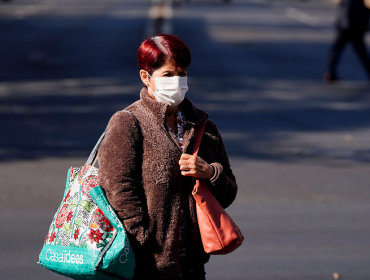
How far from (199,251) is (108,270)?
0.45 metres

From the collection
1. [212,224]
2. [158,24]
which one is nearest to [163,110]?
[212,224]

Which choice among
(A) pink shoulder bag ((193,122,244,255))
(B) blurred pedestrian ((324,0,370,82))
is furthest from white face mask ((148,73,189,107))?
(B) blurred pedestrian ((324,0,370,82))

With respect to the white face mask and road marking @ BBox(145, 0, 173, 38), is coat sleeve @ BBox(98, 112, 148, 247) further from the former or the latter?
road marking @ BBox(145, 0, 173, 38)

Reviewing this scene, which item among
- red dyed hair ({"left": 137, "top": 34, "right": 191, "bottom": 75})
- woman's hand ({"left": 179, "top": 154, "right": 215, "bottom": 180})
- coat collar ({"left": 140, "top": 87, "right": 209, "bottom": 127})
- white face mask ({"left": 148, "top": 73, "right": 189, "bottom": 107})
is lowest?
woman's hand ({"left": 179, "top": 154, "right": 215, "bottom": 180})

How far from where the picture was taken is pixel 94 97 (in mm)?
12039

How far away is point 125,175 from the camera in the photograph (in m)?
2.55

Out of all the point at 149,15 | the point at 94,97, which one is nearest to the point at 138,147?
the point at 94,97

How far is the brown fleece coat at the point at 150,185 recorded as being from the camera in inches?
100

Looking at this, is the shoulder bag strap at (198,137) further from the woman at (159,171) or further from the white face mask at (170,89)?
the white face mask at (170,89)

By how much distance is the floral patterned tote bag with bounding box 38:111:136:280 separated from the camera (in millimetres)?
2461

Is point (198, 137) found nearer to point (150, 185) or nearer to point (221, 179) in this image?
point (221, 179)

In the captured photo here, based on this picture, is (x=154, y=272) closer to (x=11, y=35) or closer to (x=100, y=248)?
(x=100, y=248)

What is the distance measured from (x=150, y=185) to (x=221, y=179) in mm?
334

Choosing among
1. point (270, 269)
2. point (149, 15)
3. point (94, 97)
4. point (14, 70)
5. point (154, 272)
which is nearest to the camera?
point (154, 272)
